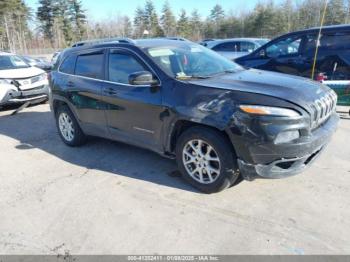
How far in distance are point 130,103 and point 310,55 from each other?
501 cm

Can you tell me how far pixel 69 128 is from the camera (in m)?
5.42

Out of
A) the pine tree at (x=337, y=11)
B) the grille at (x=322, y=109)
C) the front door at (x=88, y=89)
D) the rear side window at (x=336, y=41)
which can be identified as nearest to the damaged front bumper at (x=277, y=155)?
the grille at (x=322, y=109)

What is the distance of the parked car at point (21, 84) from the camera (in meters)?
8.27

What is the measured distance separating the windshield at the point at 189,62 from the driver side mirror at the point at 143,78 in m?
0.20

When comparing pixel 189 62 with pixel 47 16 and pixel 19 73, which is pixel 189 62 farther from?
pixel 47 16

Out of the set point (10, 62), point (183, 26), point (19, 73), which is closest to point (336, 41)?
point (19, 73)

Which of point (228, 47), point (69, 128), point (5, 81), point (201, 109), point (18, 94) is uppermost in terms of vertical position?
point (228, 47)

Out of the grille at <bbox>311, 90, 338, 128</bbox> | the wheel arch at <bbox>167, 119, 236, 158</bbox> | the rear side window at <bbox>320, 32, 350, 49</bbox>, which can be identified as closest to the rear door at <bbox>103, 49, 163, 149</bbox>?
the wheel arch at <bbox>167, 119, 236, 158</bbox>

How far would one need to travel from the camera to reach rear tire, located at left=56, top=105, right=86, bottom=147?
526 centimetres

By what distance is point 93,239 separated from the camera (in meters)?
2.92

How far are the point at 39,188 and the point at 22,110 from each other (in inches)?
220

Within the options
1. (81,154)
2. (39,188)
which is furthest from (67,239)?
(81,154)

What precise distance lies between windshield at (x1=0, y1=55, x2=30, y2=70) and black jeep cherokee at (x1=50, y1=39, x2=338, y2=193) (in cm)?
530

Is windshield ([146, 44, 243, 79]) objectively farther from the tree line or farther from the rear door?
the tree line
